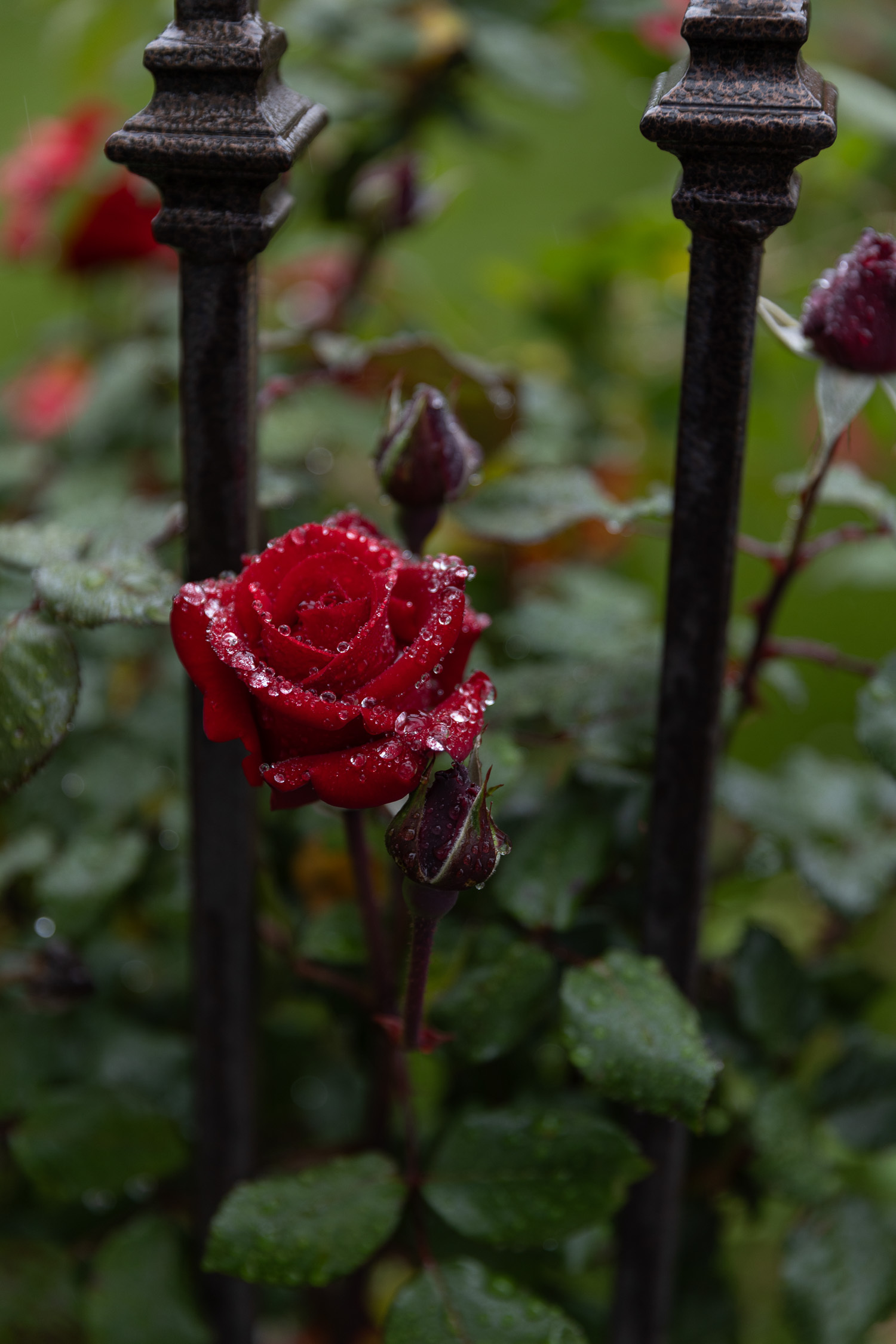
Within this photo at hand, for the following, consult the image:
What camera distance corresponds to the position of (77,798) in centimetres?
74

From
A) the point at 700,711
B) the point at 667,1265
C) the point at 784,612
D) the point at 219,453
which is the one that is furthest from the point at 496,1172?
the point at 784,612

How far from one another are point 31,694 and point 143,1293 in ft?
1.10

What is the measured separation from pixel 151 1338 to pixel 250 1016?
17 centimetres

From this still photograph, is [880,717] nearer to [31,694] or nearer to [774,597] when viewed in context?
[774,597]

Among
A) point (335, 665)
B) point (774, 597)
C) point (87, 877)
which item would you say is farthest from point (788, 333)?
point (87, 877)

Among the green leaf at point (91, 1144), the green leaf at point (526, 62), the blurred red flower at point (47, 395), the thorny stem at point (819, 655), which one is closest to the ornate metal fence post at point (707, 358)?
the thorny stem at point (819, 655)

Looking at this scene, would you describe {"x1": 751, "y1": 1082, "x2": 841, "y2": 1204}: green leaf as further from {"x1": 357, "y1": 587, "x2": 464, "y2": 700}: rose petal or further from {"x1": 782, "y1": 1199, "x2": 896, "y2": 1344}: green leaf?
{"x1": 357, "y1": 587, "x2": 464, "y2": 700}: rose petal

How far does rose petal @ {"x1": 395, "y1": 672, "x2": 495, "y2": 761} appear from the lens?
36 cm

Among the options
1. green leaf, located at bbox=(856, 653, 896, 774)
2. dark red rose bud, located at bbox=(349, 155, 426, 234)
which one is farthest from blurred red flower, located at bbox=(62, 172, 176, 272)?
green leaf, located at bbox=(856, 653, 896, 774)

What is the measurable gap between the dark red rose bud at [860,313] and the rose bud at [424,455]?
0.47 feet

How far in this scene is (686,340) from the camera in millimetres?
428

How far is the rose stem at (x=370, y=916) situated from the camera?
0.46 meters

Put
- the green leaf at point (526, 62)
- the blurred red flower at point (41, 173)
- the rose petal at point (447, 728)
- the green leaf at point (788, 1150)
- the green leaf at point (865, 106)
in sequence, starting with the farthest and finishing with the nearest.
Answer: the blurred red flower at point (41, 173), the green leaf at point (526, 62), the green leaf at point (865, 106), the green leaf at point (788, 1150), the rose petal at point (447, 728)

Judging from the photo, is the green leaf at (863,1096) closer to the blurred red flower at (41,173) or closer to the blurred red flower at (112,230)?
the blurred red flower at (112,230)
